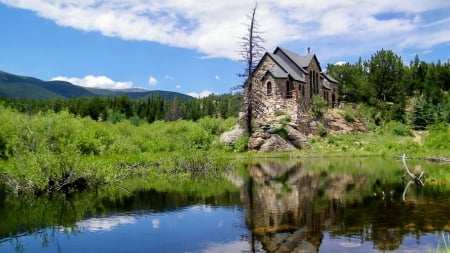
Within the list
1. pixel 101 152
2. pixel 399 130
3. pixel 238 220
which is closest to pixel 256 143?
pixel 101 152

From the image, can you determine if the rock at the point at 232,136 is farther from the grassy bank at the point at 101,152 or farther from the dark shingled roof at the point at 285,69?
the dark shingled roof at the point at 285,69

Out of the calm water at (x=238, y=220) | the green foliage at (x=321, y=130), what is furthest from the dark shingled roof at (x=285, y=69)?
the calm water at (x=238, y=220)

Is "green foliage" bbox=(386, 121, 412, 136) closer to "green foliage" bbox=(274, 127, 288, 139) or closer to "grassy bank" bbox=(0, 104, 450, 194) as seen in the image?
"grassy bank" bbox=(0, 104, 450, 194)

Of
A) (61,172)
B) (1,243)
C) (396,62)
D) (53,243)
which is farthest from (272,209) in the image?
(396,62)

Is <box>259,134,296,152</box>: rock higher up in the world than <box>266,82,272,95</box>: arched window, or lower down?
lower down

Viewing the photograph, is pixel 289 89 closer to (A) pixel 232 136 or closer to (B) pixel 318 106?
(B) pixel 318 106

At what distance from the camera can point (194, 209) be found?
18.2 metres

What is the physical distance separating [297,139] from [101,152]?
2461 centimetres

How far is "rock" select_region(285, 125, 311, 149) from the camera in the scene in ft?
170

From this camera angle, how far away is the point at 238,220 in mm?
15836

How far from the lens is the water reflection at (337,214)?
508 inches

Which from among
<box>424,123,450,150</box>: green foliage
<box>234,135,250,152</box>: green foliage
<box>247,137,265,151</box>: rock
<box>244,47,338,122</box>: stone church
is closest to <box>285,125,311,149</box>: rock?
<box>244,47,338,122</box>: stone church

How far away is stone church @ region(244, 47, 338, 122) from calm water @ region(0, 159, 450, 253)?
32182mm

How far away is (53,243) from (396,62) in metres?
70.6
